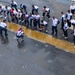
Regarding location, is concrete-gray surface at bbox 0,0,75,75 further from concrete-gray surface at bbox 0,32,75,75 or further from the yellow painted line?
the yellow painted line

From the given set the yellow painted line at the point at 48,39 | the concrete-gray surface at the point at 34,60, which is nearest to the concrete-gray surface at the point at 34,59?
the concrete-gray surface at the point at 34,60

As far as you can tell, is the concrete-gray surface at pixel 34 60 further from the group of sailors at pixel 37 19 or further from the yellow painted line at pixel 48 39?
the group of sailors at pixel 37 19

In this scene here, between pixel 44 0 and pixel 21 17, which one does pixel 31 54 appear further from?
pixel 44 0

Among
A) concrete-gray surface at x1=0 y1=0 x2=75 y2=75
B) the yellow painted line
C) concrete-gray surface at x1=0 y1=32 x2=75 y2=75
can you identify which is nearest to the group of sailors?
the yellow painted line

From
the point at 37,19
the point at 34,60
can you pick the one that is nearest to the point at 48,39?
the point at 37,19

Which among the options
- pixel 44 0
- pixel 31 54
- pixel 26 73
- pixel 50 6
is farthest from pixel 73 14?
pixel 26 73

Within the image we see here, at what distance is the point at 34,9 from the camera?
2333 cm

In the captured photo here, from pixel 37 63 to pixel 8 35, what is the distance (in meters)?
5.04

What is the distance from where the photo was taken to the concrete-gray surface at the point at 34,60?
52.7ft

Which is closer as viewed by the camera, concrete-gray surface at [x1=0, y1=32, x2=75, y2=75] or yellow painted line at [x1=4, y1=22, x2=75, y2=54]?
concrete-gray surface at [x1=0, y1=32, x2=75, y2=75]

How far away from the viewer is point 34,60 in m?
17.2

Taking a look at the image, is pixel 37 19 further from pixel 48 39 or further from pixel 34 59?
pixel 34 59

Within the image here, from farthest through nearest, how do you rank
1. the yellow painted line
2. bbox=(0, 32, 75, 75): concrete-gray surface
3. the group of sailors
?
1. the group of sailors
2. the yellow painted line
3. bbox=(0, 32, 75, 75): concrete-gray surface

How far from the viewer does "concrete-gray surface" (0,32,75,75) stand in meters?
16.1
